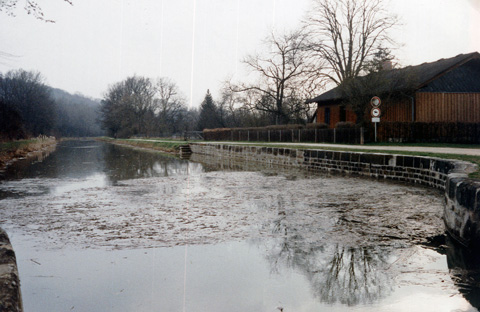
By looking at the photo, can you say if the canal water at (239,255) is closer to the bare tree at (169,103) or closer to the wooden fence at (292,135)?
the wooden fence at (292,135)

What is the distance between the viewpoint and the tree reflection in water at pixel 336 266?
142 inches

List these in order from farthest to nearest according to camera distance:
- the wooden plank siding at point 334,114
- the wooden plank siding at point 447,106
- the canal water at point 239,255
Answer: the wooden plank siding at point 334,114 < the wooden plank siding at point 447,106 < the canal water at point 239,255

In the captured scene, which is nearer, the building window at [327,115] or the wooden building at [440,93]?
the wooden building at [440,93]

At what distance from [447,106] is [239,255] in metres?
25.8

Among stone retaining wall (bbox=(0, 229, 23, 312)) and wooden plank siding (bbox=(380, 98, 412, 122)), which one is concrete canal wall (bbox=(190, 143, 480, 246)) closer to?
stone retaining wall (bbox=(0, 229, 23, 312))

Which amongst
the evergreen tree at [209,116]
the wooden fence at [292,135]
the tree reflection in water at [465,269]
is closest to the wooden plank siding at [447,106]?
the wooden fence at [292,135]

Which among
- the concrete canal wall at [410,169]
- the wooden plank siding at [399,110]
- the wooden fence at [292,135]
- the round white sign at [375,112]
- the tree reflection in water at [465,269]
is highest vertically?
the wooden plank siding at [399,110]

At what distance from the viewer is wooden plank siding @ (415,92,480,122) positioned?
2605cm

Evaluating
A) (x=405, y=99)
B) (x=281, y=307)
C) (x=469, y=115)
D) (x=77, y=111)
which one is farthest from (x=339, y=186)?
(x=77, y=111)

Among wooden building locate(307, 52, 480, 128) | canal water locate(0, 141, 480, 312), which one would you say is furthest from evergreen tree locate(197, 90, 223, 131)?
canal water locate(0, 141, 480, 312)

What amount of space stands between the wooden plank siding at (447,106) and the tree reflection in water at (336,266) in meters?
23.7

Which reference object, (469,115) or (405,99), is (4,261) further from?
(469,115)

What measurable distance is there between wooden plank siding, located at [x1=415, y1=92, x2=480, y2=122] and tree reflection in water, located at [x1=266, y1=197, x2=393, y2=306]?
77.7 ft

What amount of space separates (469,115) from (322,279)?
1055 inches
